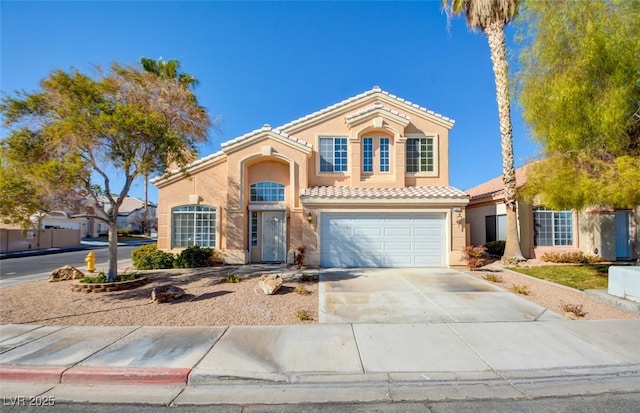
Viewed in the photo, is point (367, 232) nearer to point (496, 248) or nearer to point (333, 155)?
point (333, 155)

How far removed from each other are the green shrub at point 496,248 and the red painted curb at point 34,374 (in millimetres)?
17168

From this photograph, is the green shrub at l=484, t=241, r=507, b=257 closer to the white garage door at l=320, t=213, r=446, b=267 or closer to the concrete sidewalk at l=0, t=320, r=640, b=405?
the white garage door at l=320, t=213, r=446, b=267

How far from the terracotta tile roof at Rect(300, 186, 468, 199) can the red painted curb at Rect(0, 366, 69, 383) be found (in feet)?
31.8

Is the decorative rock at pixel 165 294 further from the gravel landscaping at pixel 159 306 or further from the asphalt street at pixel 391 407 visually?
the asphalt street at pixel 391 407

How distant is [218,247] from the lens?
14.3 meters

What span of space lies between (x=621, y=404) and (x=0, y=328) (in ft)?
35.5

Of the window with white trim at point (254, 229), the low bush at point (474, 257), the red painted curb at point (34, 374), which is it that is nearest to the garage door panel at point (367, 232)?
the low bush at point (474, 257)

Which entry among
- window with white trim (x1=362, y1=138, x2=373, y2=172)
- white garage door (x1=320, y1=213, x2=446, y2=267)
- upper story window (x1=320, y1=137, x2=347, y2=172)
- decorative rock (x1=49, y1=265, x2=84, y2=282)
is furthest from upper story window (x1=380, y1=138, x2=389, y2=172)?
decorative rock (x1=49, y1=265, x2=84, y2=282)

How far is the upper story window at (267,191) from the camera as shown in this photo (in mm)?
14766

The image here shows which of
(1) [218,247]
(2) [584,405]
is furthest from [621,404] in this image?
(1) [218,247]

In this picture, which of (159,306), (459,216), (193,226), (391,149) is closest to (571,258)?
(459,216)

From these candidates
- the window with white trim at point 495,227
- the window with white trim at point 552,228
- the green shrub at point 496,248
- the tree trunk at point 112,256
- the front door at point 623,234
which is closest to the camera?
the tree trunk at point 112,256

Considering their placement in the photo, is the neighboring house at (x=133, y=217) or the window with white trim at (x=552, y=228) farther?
the neighboring house at (x=133, y=217)

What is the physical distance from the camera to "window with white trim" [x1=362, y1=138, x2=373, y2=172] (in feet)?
49.5
